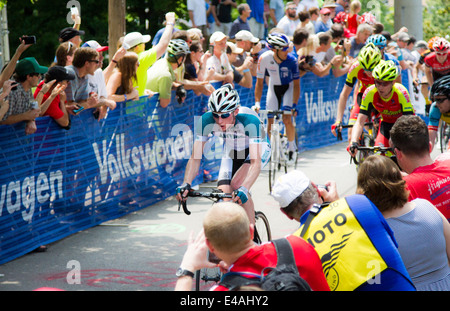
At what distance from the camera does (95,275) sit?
7195 millimetres

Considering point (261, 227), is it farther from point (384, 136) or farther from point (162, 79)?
point (162, 79)

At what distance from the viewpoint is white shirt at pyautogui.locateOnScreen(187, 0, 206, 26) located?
15.4m

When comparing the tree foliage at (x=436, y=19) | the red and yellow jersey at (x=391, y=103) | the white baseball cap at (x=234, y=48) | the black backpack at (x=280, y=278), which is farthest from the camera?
the tree foliage at (x=436, y=19)

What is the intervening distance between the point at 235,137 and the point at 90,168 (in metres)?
3.03

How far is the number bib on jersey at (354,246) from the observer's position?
3680 millimetres

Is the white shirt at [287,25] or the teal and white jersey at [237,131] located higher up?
the white shirt at [287,25]

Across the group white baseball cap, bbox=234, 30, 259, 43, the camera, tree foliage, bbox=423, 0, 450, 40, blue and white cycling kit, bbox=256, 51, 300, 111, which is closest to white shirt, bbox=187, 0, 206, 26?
white baseball cap, bbox=234, 30, 259, 43

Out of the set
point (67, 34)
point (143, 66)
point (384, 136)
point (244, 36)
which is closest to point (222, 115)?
point (384, 136)

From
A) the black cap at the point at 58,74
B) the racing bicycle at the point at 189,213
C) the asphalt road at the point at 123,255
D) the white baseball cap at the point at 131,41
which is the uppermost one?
the white baseball cap at the point at 131,41

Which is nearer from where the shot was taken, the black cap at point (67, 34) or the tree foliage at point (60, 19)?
the black cap at point (67, 34)

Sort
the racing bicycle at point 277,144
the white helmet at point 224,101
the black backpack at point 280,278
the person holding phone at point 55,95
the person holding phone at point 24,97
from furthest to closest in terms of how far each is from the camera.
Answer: the racing bicycle at point 277,144 → the person holding phone at point 55,95 → the person holding phone at point 24,97 → the white helmet at point 224,101 → the black backpack at point 280,278

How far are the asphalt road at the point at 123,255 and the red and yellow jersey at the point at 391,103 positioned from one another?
186cm

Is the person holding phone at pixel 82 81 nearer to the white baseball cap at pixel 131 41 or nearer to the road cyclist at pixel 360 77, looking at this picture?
the white baseball cap at pixel 131 41

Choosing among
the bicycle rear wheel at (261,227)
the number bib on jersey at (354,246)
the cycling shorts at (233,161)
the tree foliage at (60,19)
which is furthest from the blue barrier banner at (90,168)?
the tree foliage at (60,19)
